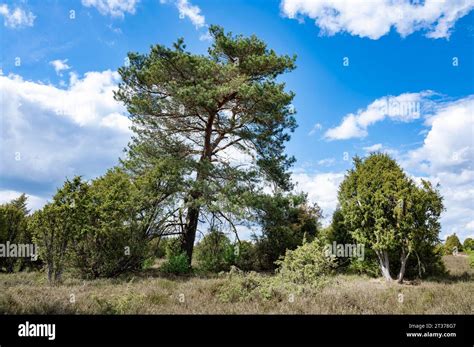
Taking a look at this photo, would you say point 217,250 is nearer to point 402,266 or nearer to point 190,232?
point 190,232

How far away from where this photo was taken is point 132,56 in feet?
65.4

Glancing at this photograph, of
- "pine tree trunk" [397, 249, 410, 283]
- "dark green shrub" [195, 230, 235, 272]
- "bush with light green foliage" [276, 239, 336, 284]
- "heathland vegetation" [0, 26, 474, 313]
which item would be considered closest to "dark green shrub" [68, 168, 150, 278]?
"heathland vegetation" [0, 26, 474, 313]

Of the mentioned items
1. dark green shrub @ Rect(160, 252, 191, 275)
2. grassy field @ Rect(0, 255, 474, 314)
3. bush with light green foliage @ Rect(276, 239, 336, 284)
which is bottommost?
dark green shrub @ Rect(160, 252, 191, 275)

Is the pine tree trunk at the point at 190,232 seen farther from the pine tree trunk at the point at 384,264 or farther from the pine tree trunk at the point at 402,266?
the pine tree trunk at the point at 402,266

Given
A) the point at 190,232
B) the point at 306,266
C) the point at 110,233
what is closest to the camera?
→ the point at 306,266

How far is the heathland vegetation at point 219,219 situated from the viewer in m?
10.2

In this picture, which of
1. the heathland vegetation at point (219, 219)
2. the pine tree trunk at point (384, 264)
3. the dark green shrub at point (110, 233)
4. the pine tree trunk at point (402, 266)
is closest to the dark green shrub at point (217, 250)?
the heathland vegetation at point (219, 219)

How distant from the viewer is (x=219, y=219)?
1862 centimetres

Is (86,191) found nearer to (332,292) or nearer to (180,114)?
(180,114)

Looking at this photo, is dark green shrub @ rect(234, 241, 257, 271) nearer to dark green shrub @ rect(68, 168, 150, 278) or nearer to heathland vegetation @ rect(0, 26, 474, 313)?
heathland vegetation @ rect(0, 26, 474, 313)

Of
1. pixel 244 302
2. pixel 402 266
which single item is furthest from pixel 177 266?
pixel 402 266

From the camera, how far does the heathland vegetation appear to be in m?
10.2

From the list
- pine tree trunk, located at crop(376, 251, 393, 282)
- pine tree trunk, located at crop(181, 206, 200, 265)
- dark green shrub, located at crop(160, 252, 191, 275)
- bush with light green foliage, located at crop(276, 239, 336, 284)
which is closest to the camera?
bush with light green foliage, located at crop(276, 239, 336, 284)

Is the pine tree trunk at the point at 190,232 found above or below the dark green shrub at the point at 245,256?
above
